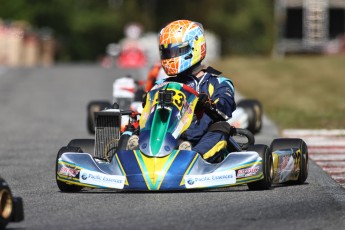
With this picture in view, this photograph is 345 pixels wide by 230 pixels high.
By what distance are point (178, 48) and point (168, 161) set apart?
56.7 inches

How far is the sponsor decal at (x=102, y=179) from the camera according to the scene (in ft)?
29.1

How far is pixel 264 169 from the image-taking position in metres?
9.10

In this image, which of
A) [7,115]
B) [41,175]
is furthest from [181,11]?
[41,175]

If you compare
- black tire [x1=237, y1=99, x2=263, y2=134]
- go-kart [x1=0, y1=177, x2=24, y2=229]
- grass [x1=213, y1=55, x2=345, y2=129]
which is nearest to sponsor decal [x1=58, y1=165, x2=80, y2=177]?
go-kart [x1=0, y1=177, x2=24, y2=229]

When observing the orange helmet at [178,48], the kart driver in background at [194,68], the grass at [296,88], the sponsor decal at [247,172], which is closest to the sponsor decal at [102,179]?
the sponsor decal at [247,172]

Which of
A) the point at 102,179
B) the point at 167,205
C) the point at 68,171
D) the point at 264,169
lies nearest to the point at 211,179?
the point at 264,169

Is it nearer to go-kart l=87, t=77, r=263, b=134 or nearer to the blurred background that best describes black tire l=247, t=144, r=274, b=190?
go-kart l=87, t=77, r=263, b=134

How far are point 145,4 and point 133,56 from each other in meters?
40.3

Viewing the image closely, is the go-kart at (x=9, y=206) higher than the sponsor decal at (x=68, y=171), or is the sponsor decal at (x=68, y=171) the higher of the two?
the go-kart at (x=9, y=206)

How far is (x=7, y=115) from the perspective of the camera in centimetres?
2042

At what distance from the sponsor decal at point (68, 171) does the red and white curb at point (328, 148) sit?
224 cm

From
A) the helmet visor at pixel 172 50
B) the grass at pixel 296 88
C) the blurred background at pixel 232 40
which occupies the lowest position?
the blurred background at pixel 232 40

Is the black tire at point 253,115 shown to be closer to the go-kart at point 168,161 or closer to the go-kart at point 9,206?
the go-kart at point 168,161

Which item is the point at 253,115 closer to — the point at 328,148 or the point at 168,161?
the point at 328,148
